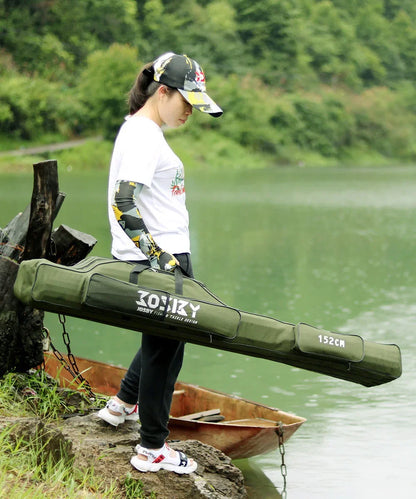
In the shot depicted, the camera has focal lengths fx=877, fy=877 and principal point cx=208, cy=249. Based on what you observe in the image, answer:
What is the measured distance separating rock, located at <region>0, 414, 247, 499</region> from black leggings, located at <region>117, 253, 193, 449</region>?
159mm

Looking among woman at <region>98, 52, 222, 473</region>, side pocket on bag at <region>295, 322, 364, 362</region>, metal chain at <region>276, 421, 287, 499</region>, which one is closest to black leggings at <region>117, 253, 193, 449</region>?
woman at <region>98, 52, 222, 473</region>

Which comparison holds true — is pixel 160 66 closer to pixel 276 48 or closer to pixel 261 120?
pixel 261 120

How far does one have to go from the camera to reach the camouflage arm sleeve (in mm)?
3055

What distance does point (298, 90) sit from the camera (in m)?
59.7

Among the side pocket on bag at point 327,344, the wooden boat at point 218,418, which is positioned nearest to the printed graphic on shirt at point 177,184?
the side pocket on bag at point 327,344

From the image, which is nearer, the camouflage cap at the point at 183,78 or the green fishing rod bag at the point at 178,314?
the green fishing rod bag at the point at 178,314

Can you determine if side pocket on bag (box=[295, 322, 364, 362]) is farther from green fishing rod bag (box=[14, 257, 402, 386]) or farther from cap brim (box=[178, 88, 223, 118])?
cap brim (box=[178, 88, 223, 118])

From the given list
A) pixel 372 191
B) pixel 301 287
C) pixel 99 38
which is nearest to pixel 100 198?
pixel 372 191

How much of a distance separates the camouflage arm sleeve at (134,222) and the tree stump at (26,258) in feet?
2.97

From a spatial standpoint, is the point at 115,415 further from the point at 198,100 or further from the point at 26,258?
the point at 198,100

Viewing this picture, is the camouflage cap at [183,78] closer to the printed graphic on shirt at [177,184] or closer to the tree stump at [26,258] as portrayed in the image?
the printed graphic on shirt at [177,184]

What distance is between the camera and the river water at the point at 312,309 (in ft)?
15.7

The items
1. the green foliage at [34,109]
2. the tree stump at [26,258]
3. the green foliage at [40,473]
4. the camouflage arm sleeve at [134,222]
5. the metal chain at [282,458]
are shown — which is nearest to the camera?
the green foliage at [40,473]

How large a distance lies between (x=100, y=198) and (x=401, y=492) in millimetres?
16773
